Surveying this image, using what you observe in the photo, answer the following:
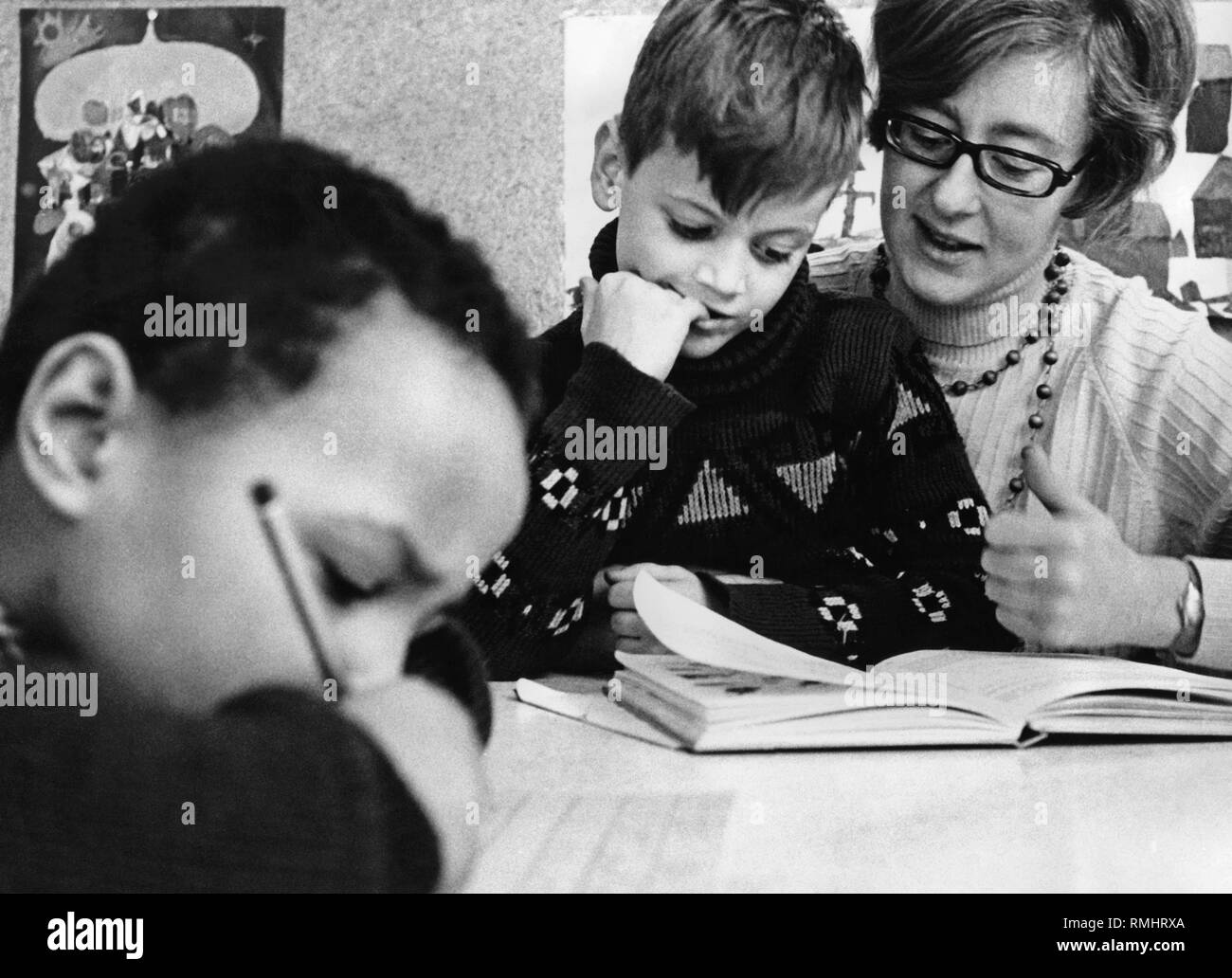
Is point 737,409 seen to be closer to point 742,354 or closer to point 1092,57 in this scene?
point 742,354

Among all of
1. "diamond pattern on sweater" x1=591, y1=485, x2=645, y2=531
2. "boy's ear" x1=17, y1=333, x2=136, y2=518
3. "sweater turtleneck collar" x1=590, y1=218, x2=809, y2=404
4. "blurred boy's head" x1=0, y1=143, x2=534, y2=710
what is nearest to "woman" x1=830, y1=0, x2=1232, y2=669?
"sweater turtleneck collar" x1=590, y1=218, x2=809, y2=404

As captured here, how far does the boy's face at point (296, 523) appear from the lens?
1.23 ft

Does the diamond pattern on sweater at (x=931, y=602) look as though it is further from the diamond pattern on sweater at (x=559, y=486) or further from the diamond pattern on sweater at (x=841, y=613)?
the diamond pattern on sweater at (x=559, y=486)

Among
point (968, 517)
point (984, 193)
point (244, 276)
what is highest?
point (984, 193)

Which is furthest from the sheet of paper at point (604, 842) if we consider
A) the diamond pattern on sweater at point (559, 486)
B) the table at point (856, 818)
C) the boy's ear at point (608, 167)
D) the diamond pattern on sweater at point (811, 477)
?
the boy's ear at point (608, 167)

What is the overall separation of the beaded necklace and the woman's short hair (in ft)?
0.17

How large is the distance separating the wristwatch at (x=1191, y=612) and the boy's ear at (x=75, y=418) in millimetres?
714

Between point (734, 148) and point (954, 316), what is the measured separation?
262 mm

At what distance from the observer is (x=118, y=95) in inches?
33.3

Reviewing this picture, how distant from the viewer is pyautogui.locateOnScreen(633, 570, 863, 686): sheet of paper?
25.7 inches

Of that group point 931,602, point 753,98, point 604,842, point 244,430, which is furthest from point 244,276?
point 931,602

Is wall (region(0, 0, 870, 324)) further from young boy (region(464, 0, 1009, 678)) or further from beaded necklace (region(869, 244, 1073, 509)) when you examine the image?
beaded necklace (region(869, 244, 1073, 509))

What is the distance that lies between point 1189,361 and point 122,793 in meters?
0.86
